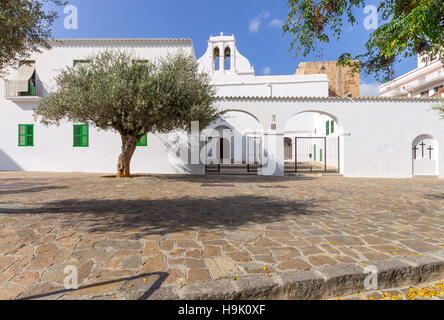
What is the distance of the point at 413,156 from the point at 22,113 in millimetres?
23346

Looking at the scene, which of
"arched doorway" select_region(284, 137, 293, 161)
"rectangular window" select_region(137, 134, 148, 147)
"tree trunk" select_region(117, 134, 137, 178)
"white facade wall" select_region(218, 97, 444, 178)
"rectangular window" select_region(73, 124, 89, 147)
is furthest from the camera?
"arched doorway" select_region(284, 137, 293, 161)

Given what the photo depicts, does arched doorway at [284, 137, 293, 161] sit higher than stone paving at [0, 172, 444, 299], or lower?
higher

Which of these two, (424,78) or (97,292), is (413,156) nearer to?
(97,292)

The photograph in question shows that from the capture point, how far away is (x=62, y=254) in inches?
102

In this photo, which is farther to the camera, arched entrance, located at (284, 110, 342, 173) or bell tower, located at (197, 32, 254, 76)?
bell tower, located at (197, 32, 254, 76)

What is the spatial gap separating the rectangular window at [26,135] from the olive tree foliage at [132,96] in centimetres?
552

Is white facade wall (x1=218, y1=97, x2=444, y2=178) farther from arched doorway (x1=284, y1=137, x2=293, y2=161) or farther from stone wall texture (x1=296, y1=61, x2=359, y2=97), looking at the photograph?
stone wall texture (x1=296, y1=61, x2=359, y2=97)

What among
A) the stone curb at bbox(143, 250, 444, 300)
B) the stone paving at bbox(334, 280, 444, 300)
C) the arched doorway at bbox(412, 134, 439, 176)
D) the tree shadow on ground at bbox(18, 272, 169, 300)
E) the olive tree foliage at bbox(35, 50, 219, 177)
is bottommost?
the stone paving at bbox(334, 280, 444, 300)

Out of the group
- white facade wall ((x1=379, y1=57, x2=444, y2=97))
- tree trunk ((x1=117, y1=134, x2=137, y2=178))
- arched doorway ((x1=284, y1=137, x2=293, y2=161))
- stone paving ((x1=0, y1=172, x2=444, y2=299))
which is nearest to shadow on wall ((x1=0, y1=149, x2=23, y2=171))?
tree trunk ((x1=117, y1=134, x2=137, y2=178))

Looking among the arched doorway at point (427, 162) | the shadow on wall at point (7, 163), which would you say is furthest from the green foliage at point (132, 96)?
the arched doorway at point (427, 162)

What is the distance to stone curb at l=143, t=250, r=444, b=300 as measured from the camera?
1948mm

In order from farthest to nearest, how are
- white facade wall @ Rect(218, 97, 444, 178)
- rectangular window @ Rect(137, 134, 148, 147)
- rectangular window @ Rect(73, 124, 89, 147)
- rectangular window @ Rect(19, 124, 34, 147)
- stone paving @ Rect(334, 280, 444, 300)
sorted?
1. rectangular window @ Rect(19, 124, 34, 147)
2. rectangular window @ Rect(73, 124, 89, 147)
3. rectangular window @ Rect(137, 134, 148, 147)
4. white facade wall @ Rect(218, 97, 444, 178)
5. stone paving @ Rect(334, 280, 444, 300)

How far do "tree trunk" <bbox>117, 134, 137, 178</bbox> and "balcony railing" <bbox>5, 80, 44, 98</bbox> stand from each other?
26.3 ft

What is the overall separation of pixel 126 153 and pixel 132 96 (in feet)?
10.1
